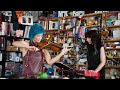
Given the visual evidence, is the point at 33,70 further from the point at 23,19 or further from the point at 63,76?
the point at 23,19

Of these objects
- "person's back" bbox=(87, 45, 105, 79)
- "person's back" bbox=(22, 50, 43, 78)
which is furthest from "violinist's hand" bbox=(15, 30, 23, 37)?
"person's back" bbox=(87, 45, 105, 79)

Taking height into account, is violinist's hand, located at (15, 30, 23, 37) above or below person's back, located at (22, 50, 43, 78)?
above

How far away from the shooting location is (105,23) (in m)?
2.86

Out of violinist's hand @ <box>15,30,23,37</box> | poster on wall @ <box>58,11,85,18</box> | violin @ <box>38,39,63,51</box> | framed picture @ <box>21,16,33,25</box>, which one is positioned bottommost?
violin @ <box>38,39,63,51</box>

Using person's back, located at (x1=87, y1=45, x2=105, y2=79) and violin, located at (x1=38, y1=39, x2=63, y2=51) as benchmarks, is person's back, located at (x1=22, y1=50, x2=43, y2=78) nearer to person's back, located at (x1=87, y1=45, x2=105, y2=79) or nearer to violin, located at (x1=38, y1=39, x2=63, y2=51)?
violin, located at (x1=38, y1=39, x2=63, y2=51)

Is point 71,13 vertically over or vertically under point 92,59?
over

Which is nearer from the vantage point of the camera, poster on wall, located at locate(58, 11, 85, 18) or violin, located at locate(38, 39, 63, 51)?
violin, located at locate(38, 39, 63, 51)

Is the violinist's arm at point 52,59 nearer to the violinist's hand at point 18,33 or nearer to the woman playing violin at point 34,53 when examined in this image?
the woman playing violin at point 34,53

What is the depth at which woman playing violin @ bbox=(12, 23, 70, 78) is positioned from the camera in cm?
280

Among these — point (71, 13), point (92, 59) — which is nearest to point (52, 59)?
point (92, 59)

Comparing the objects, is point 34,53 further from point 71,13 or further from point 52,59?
point 71,13

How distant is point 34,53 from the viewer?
9.28 ft
